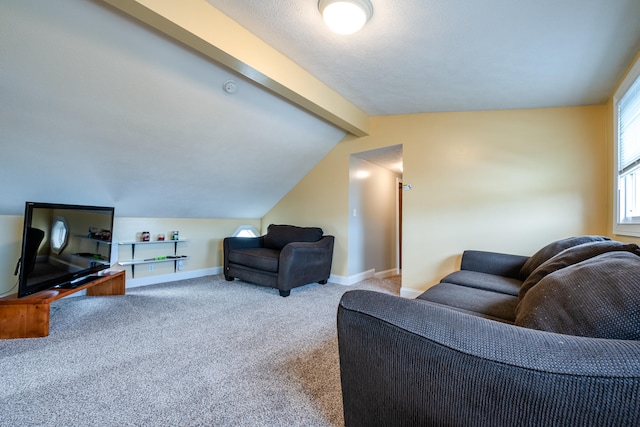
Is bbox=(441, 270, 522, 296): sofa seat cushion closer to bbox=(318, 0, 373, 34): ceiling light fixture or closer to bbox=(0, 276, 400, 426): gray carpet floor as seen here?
bbox=(0, 276, 400, 426): gray carpet floor

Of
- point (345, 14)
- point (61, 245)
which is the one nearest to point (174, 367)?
point (61, 245)

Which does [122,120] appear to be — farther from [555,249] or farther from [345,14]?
[555,249]

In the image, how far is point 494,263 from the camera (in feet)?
8.29

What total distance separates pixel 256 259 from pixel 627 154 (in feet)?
12.0

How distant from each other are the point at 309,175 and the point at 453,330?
3889 mm

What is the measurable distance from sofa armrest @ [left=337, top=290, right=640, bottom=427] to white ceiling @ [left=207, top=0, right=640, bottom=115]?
175 centimetres

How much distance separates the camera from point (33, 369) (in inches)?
65.1

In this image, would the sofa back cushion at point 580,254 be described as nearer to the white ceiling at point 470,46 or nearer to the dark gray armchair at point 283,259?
the white ceiling at point 470,46

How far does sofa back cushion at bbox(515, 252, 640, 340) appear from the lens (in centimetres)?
66

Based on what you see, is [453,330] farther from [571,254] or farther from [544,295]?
[571,254]

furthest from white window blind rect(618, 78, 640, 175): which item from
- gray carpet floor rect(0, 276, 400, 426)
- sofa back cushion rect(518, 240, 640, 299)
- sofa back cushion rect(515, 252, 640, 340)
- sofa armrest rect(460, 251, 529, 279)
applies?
gray carpet floor rect(0, 276, 400, 426)

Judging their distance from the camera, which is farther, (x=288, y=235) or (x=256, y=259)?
(x=288, y=235)

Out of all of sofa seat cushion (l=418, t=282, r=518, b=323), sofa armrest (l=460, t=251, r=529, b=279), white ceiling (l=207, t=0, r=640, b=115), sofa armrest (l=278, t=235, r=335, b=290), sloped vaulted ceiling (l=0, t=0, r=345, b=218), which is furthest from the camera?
sofa armrest (l=278, t=235, r=335, b=290)

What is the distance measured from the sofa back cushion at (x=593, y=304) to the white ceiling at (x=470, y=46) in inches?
59.5
